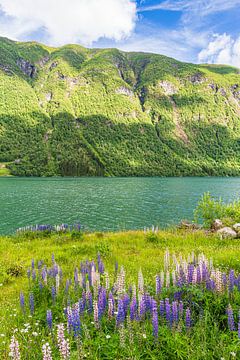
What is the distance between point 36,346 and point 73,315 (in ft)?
3.66

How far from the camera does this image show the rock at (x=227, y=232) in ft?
59.1

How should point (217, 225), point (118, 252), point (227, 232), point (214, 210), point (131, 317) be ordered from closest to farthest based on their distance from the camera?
point (131, 317) < point (118, 252) < point (227, 232) < point (217, 225) < point (214, 210)

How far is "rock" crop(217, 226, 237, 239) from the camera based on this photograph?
59.1 feet

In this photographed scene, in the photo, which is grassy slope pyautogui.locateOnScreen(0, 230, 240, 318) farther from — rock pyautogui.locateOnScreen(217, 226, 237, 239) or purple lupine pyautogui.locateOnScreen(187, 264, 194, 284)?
purple lupine pyautogui.locateOnScreen(187, 264, 194, 284)

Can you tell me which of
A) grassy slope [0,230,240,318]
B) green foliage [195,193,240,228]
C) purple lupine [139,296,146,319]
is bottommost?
grassy slope [0,230,240,318]

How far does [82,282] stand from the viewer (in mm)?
7633

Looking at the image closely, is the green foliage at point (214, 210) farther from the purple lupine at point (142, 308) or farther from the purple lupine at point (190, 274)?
the purple lupine at point (142, 308)

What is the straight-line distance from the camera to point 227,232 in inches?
731

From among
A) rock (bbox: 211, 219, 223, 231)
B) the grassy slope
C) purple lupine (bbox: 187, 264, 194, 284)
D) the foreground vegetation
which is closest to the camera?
the foreground vegetation

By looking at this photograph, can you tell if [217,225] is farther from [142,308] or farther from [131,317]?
[131,317]

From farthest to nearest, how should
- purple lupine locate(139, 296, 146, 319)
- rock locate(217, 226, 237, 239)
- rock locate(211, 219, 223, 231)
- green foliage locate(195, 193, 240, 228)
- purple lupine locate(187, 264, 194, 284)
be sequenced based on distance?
1. green foliage locate(195, 193, 240, 228)
2. rock locate(211, 219, 223, 231)
3. rock locate(217, 226, 237, 239)
4. purple lupine locate(187, 264, 194, 284)
5. purple lupine locate(139, 296, 146, 319)

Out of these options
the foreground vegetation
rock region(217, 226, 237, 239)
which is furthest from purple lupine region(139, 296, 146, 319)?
rock region(217, 226, 237, 239)

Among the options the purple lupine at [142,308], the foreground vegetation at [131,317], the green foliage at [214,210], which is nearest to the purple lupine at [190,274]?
the foreground vegetation at [131,317]

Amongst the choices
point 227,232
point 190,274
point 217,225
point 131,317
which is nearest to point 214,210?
point 217,225
